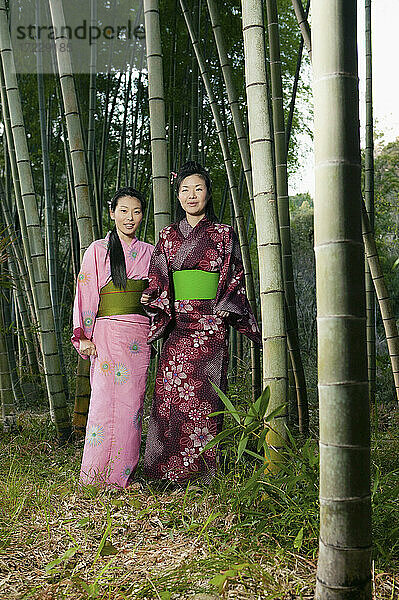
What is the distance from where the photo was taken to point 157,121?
292 cm

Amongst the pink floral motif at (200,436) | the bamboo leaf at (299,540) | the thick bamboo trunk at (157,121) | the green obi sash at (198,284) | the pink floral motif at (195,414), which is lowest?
the bamboo leaf at (299,540)

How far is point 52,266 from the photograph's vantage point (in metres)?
4.93

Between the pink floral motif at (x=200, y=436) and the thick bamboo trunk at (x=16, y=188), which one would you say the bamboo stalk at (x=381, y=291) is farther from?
the thick bamboo trunk at (x=16, y=188)

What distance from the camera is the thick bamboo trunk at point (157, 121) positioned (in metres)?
2.91

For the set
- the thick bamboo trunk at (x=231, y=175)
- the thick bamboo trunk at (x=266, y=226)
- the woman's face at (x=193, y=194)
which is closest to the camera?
the thick bamboo trunk at (x=266, y=226)

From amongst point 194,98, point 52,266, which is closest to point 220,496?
point 52,266

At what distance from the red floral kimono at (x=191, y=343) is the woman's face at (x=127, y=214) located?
210 mm

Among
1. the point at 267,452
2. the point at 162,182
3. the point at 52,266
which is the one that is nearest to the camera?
the point at 267,452

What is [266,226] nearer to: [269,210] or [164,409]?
[269,210]

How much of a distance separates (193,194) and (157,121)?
0.44 meters

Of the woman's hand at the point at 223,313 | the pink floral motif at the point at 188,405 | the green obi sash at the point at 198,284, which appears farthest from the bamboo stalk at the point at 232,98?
the pink floral motif at the point at 188,405

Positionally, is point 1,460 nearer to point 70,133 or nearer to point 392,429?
point 70,133

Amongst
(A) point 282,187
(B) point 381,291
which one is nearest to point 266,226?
(A) point 282,187

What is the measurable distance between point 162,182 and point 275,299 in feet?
3.20
